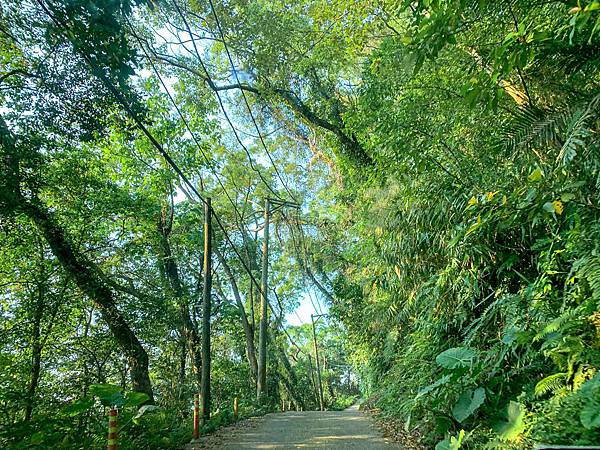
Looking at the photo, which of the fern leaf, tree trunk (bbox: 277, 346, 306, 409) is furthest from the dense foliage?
tree trunk (bbox: 277, 346, 306, 409)

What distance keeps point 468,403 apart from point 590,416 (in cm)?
165

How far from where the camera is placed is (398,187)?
337 inches

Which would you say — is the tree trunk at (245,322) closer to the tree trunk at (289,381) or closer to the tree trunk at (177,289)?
the tree trunk at (177,289)

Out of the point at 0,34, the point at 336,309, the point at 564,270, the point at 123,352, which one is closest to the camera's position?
the point at 564,270

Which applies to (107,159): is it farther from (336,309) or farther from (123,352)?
(336,309)

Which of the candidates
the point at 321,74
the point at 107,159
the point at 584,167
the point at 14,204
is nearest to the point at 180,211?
the point at 107,159

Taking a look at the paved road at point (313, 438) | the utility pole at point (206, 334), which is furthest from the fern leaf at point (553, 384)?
the utility pole at point (206, 334)

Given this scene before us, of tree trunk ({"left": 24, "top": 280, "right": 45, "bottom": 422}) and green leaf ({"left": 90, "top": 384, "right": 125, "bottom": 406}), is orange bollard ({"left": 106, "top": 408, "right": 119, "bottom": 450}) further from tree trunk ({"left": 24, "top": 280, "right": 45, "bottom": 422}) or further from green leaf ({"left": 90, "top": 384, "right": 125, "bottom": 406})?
tree trunk ({"left": 24, "top": 280, "right": 45, "bottom": 422})

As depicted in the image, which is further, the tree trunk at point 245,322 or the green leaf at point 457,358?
→ the tree trunk at point 245,322

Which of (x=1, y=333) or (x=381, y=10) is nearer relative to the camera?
(x=1, y=333)

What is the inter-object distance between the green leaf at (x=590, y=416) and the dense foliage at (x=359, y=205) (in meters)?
0.03

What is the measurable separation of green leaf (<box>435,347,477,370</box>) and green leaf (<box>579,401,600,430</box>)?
5.73 feet

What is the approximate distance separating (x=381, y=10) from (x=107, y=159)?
8.82 m

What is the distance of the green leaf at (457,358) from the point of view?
16.4 feet
